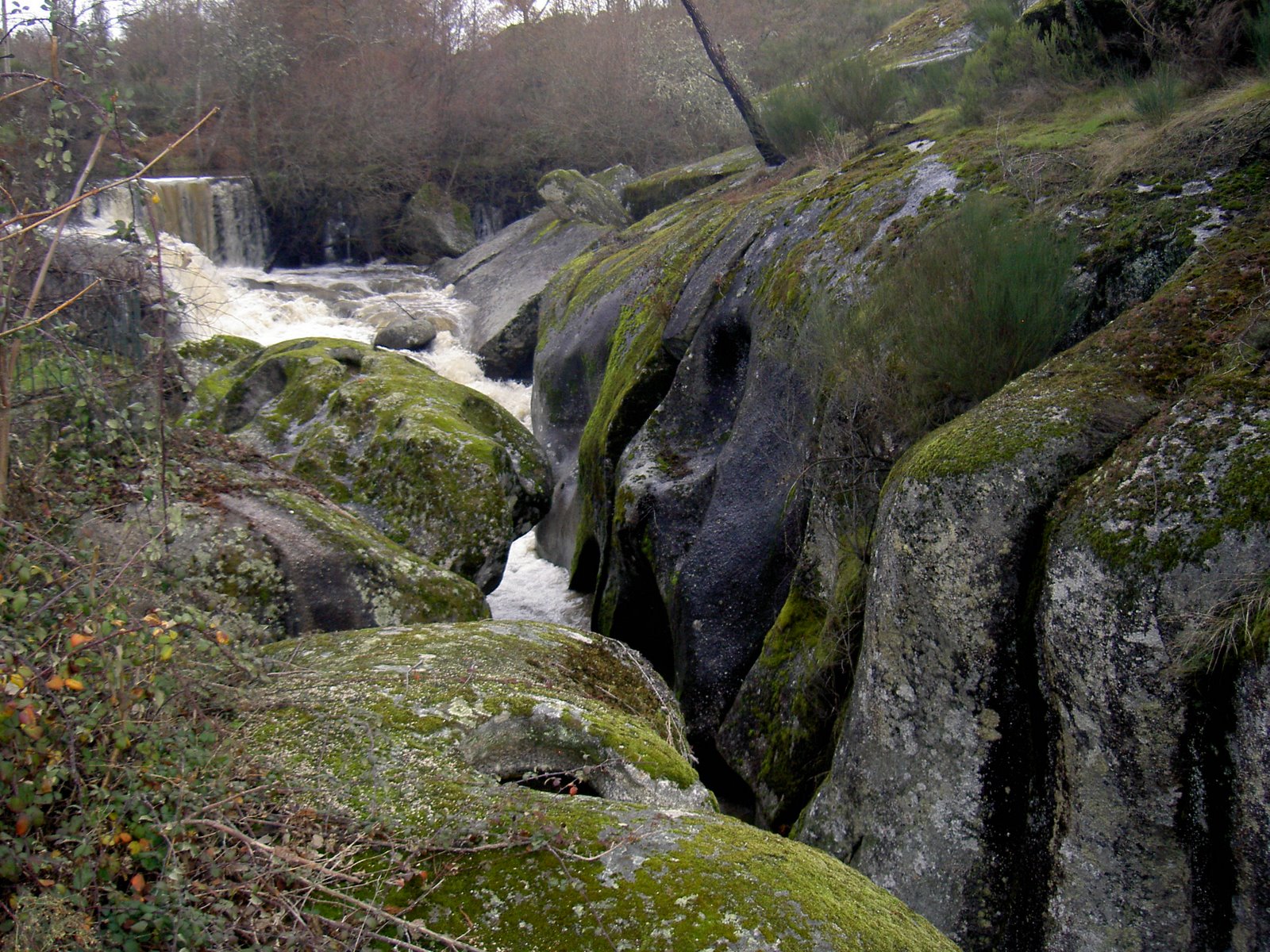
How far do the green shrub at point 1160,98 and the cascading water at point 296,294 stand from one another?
25.4ft

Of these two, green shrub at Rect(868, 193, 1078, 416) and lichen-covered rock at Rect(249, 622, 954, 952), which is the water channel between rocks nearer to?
green shrub at Rect(868, 193, 1078, 416)

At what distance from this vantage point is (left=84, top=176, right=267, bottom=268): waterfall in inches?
723

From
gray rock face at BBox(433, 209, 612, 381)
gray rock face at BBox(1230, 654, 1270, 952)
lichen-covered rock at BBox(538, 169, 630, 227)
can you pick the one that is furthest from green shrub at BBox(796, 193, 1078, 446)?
lichen-covered rock at BBox(538, 169, 630, 227)

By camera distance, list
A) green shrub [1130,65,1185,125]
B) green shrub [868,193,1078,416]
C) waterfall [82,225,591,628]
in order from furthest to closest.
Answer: waterfall [82,225,591,628] < green shrub [1130,65,1185,125] < green shrub [868,193,1078,416]

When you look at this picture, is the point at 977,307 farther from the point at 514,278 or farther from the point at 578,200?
the point at 514,278

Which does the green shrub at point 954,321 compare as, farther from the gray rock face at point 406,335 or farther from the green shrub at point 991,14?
the gray rock face at point 406,335

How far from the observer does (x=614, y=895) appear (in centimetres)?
210

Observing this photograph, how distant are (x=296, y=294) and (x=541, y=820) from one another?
17.8 m

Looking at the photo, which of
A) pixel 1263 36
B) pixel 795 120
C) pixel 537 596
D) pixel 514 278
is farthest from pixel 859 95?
pixel 514 278

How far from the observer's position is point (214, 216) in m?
19.5

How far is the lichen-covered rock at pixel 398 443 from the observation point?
7.92m

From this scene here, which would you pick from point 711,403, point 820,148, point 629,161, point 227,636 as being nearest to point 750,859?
point 227,636

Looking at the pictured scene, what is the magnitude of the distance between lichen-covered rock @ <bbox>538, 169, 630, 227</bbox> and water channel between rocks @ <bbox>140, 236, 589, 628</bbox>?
8.57 feet

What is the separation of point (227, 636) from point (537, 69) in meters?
25.4
